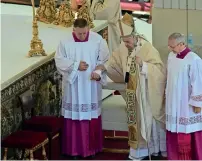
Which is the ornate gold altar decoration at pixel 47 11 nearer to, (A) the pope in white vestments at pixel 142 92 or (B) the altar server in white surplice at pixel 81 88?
(B) the altar server in white surplice at pixel 81 88

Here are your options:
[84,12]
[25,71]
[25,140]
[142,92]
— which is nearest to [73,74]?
[25,71]

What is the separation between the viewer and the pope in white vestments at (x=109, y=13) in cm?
1029

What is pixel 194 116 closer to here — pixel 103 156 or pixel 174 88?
pixel 174 88

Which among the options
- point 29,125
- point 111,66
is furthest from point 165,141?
point 29,125

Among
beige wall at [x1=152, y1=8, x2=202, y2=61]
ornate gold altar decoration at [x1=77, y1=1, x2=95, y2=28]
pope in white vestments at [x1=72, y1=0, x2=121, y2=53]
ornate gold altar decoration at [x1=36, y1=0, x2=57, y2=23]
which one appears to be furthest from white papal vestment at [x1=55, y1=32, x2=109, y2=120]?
pope in white vestments at [x1=72, y1=0, x2=121, y2=53]

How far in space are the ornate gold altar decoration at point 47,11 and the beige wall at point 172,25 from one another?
2.30m

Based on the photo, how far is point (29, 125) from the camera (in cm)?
706

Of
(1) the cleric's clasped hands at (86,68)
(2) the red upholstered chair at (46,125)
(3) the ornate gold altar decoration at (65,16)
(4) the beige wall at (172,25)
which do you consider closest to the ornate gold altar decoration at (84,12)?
(3) the ornate gold altar decoration at (65,16)

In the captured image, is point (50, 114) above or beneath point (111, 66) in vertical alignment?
beneath

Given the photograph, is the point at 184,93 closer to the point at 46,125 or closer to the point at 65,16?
the point at 46,125

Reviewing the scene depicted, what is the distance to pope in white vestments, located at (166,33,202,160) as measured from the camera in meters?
6.61

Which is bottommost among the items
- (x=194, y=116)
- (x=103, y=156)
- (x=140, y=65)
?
(x=103, y=156)

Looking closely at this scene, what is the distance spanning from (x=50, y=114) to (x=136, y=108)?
139 cm

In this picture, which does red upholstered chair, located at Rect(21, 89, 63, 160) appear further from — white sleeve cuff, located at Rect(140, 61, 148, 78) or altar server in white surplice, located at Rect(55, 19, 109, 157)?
white sleeve cuff, located at Rect(140, 61, 148, 78)
